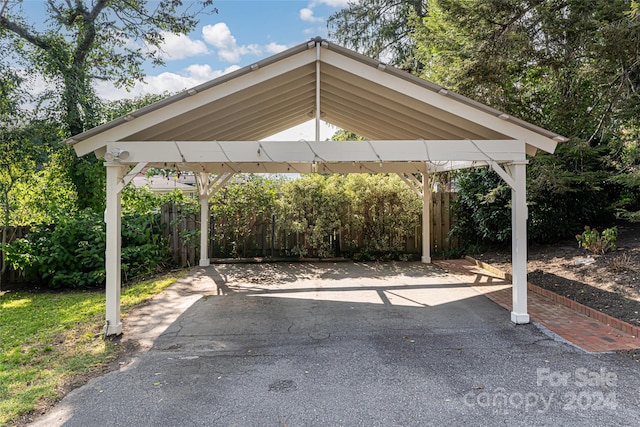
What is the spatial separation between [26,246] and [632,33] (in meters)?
11.2

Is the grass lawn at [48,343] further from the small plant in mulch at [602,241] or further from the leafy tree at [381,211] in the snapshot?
the small plant in mulch at [602,241]

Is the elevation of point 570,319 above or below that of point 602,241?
below

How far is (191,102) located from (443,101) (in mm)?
3248

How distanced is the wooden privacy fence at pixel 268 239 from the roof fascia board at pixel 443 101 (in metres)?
5.48

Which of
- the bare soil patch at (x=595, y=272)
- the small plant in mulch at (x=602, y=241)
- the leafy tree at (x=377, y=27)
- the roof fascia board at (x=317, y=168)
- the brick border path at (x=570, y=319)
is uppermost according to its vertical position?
the leafy tree at (x=377, y=27)

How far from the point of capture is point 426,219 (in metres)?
9.83

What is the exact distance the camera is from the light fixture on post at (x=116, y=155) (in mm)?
4677

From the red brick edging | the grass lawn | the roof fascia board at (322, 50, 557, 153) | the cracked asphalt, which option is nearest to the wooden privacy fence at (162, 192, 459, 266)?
the grass lawn

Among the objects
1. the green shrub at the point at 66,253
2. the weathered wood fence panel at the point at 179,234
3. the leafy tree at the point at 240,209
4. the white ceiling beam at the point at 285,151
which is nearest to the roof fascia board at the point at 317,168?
the leafy tree at the point at 240,209

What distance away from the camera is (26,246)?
24.3 feet

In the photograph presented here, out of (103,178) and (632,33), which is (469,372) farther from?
(103,178)

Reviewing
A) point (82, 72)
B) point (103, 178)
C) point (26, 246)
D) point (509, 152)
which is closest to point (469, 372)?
point (509, 152)

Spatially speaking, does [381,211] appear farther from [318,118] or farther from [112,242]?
[112,242]

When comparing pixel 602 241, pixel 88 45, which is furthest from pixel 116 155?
pixel 602 241
